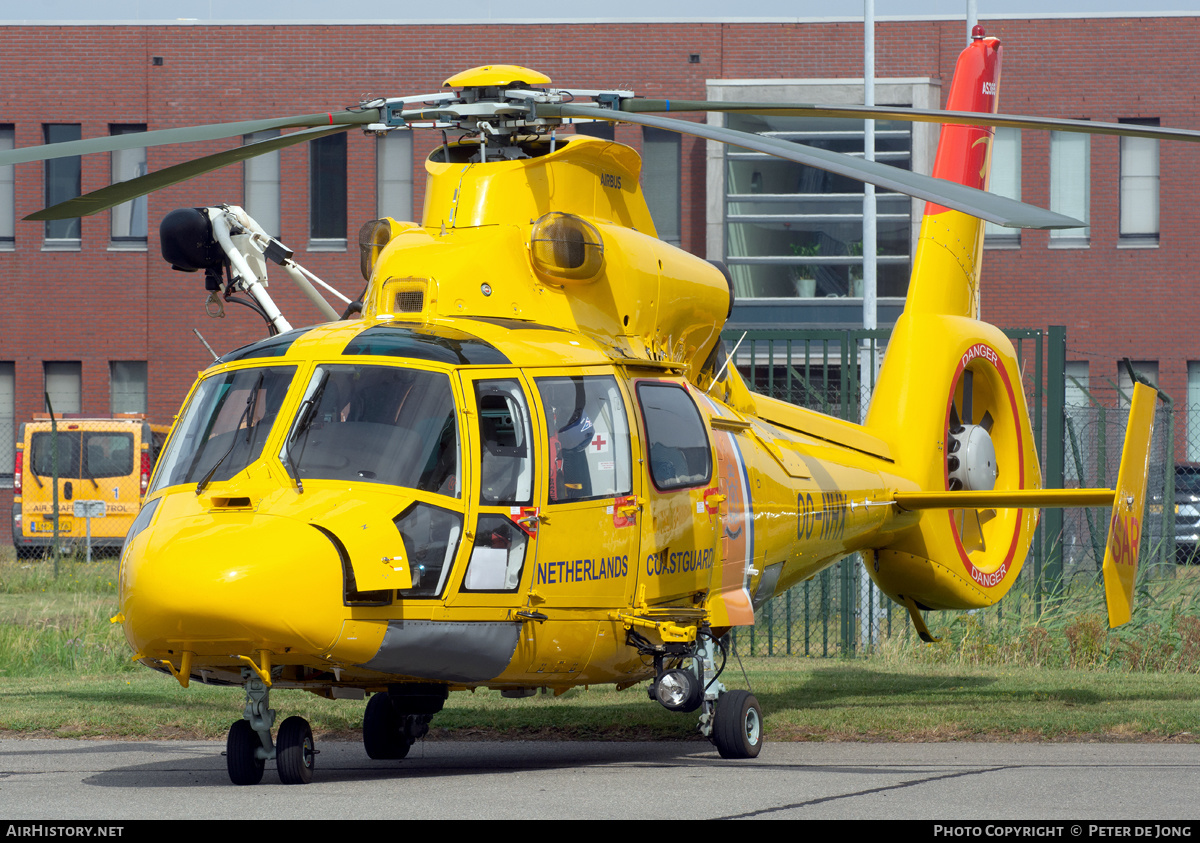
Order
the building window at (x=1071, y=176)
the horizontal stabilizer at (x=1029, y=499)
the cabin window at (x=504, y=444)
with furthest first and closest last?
the building window at (x=1071, y=176) < the horizontal stabilizer at (x=1029, y=499) < the cabin window at (x=504, y=444)

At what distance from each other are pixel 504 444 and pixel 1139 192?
2552 cm

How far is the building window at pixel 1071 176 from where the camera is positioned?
29.4m

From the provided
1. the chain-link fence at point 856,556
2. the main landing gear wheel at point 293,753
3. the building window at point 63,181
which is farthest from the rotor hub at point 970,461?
the building window at point 63,181

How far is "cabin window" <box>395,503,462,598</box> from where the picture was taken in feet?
22.4

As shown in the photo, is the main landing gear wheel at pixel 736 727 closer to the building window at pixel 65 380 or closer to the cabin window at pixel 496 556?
the cabin window at pixel 496 556

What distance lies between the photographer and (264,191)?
98.6 feet

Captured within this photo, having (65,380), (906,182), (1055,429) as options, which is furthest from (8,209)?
(906,182)

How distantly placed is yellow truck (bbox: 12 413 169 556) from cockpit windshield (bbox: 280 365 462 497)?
21.2 metres

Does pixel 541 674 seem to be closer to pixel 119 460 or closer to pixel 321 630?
pixel 321 630

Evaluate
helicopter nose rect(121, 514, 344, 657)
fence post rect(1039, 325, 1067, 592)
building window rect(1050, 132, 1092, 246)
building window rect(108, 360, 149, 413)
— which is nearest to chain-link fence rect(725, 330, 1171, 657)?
fence post rect(1039, 325, 1067, 592)

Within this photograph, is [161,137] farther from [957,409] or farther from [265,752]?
[957,409]

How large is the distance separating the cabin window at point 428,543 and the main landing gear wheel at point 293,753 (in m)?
1.02

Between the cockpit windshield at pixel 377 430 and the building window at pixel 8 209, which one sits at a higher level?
the building window at pixel 8 209
